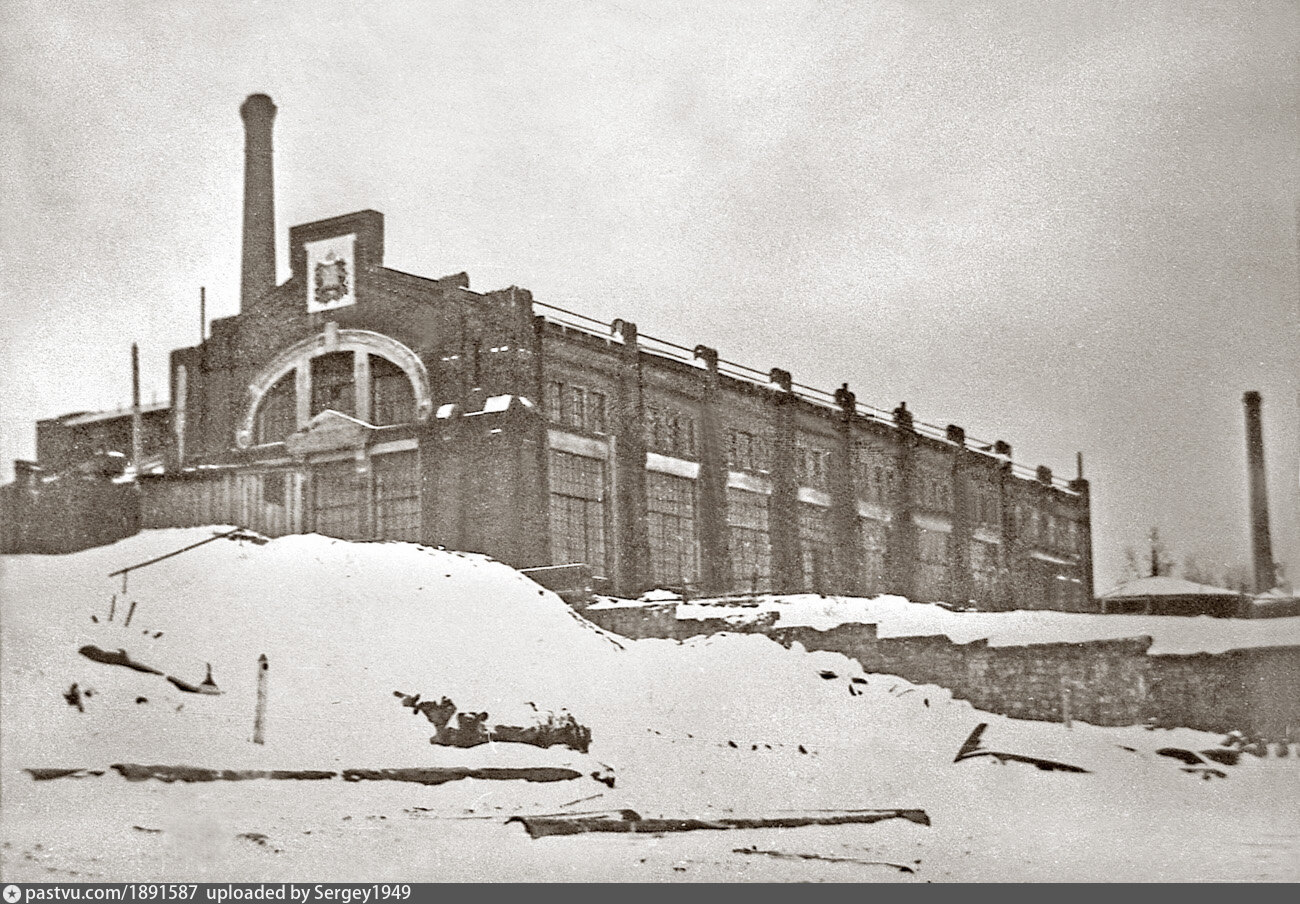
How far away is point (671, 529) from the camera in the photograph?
8688 mm

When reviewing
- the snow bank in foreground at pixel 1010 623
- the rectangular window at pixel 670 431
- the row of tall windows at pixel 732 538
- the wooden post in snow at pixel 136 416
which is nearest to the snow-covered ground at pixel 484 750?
the snow bank in foreground at pixel 1010 623

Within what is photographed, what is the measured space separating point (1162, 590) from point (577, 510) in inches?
137

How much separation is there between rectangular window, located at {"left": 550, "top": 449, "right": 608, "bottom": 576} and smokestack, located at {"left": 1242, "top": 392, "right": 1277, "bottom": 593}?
3.88m

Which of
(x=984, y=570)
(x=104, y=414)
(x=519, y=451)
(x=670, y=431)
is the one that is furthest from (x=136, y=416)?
(x=984, y=570)

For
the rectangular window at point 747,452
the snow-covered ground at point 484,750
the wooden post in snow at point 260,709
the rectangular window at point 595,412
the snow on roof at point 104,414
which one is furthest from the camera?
the rectangular window at point 747,452

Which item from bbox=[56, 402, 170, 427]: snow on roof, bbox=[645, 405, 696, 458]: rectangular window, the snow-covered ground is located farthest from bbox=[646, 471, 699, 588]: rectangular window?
bbox=[56, 402, 170, 427]: snow on roof

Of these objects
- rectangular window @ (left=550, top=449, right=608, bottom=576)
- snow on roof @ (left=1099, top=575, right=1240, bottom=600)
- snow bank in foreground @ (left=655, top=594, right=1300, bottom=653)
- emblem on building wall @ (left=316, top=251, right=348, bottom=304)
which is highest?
emblem on building wall @ (left=316, top=251, right=348, bottom=304)

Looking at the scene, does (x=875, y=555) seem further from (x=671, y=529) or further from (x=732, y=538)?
(x=671, y=529)

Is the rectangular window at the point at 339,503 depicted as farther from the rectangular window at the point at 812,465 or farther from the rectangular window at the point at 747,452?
the rectangular window at the point at 812,465

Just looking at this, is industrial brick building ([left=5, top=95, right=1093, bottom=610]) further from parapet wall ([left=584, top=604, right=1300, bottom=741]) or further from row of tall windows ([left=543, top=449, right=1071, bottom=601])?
parapet wall ([left=584, top=604, right=1300, bottom=741])

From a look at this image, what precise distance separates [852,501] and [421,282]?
3.05m

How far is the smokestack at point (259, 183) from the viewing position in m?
8.64

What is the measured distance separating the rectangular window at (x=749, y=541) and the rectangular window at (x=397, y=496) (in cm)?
193

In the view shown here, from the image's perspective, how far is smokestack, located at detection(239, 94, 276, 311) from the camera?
8.64 metres
